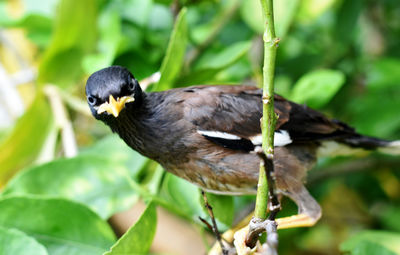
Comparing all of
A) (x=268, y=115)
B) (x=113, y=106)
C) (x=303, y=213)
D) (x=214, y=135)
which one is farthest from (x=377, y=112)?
(x=268, y=115)

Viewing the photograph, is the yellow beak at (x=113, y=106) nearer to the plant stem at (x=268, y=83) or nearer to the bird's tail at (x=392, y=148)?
the plant stem at (x=268, y=83)

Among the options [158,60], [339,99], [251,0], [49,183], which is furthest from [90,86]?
Answer: [339,99]

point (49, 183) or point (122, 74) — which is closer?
point (122, 74)

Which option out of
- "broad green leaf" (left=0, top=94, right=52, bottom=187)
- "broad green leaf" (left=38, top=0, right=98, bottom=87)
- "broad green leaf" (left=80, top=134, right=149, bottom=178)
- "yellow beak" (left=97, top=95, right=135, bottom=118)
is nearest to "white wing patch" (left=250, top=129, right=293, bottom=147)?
"broad green leaf" (left=80, top=134, right=149, bottom=178)

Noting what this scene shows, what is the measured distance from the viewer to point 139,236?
1.95 m

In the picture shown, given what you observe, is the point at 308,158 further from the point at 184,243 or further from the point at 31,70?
the point at 31,70

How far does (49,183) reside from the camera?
2514 millimetres

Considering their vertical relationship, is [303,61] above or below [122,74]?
below

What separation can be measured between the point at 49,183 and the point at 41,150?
0.79 metres

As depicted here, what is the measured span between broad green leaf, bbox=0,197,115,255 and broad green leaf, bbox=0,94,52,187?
1046mm

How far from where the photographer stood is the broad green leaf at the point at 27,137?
3.11 m

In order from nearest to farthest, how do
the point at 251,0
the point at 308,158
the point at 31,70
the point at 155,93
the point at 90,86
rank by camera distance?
the point at 90,86
the point at 155,93
the point at 308,158
the point at 251,0
the point at 31,70

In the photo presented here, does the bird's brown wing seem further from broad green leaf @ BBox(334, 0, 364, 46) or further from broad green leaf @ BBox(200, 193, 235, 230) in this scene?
broad green leaf @ BBox(334, 0, 364, 46)

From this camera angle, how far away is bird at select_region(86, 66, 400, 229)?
2.37m
